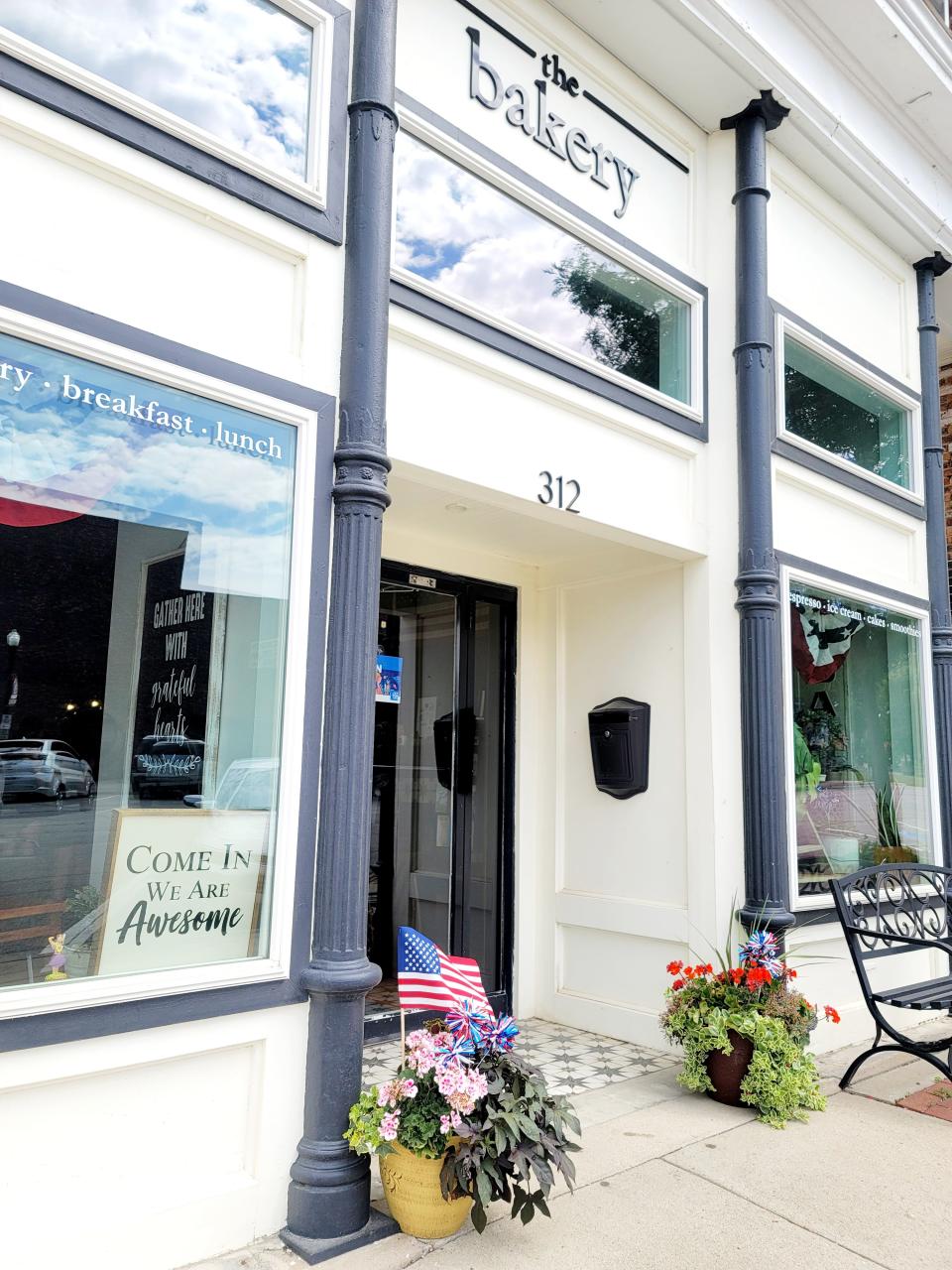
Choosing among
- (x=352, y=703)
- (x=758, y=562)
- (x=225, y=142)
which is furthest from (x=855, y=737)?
(x=225, y=142)

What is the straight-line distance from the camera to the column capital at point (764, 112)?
522 centimetres

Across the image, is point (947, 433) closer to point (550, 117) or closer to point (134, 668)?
point (550, 117)

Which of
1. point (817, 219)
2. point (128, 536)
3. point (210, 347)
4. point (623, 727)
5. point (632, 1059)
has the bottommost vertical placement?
point (632, 1059)

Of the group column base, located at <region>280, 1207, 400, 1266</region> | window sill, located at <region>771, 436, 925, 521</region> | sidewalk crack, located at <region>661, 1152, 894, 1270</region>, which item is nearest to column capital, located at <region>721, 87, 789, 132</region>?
window sill, located at <region>771, 436, 925, 521</region>

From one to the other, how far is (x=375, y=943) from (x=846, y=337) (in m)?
4.83

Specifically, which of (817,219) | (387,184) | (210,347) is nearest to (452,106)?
(387,184)

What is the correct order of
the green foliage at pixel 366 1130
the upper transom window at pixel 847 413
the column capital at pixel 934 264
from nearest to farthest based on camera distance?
the green foliage at pixel 366 1130
the upper transom window at pixel 847 413
the column capital at pixel 934 264

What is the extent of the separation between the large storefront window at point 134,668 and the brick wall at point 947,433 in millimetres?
6441

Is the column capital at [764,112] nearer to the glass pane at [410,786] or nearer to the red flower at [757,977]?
the glass pane at [410,786]

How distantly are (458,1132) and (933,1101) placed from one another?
2.74 m

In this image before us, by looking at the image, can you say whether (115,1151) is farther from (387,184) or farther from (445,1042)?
(387,184)

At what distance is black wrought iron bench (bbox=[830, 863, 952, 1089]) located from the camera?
4332 millimetres

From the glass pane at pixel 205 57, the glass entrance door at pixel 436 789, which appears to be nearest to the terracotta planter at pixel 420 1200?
the glass entrance door at pixel 436 789

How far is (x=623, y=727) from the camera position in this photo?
5301mm
